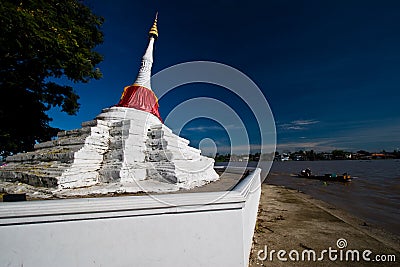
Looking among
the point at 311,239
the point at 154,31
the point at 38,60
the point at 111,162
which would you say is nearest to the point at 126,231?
the point at 311,239

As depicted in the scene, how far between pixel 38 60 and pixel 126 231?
11.5m

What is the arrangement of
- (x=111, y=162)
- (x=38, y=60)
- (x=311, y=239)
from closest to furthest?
(x=311, y=239) → (x=111, y=162) → (x=38, y=60)

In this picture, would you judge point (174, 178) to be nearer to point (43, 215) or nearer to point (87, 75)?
point (43, 215)

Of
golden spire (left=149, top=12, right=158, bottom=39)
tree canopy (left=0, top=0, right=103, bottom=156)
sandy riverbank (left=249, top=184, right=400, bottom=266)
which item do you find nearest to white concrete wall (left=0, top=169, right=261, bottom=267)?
sandy riverbank (left=249, top=184, right=400, bottom=266)

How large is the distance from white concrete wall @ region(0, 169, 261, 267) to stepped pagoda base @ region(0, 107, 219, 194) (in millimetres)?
3523

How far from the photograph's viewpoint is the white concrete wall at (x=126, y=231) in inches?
80.7

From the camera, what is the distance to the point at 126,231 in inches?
89.0

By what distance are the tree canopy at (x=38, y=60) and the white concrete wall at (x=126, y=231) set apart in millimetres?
6550

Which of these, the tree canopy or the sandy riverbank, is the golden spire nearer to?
the tree canopy

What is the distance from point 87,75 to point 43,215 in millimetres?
10378

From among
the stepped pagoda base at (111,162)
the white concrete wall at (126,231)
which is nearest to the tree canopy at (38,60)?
the stepped pagoda base at (111,162)

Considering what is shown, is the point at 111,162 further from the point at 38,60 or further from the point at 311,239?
the point at 38,60

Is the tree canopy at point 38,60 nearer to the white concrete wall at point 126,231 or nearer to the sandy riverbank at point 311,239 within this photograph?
the white concrete wall at point 126,231

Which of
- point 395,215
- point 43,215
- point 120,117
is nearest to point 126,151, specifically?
point 120,117
